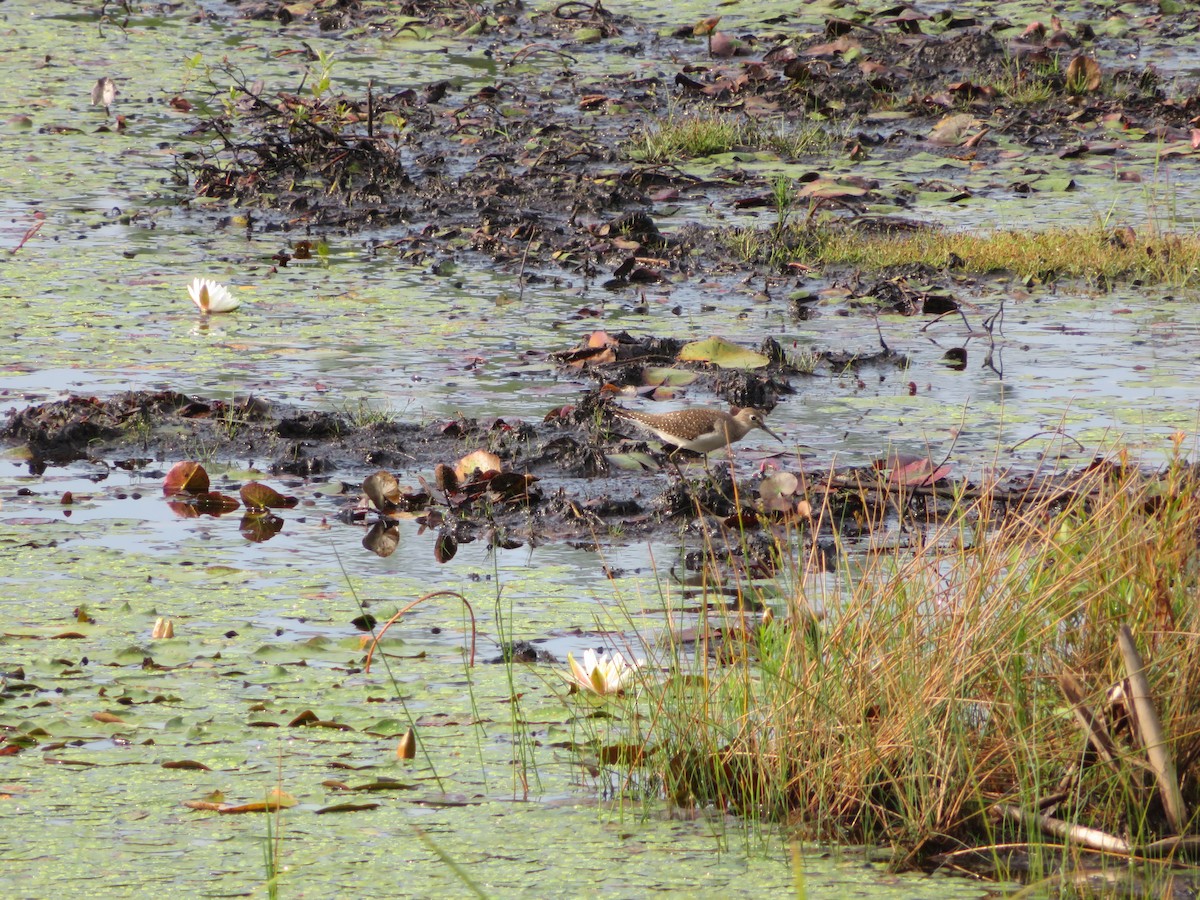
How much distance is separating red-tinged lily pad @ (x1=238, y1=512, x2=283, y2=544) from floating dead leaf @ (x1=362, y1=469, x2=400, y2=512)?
0.93 ft

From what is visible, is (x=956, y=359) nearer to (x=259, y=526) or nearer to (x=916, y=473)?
(x=916, y=473)

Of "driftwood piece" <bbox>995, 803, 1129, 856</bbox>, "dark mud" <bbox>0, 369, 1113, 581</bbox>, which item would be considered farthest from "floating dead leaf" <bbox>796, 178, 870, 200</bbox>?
"driftwood piece" <bbox>995, 803, 1129, 856</bbox>

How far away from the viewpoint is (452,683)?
4043mm

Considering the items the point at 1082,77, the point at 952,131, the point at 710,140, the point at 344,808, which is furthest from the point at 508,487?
the point at 1082,77

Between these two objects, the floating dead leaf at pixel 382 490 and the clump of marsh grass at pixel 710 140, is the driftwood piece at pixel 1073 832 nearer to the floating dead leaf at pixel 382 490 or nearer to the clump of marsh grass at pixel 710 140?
the floating dead leaf at pixel 382 490

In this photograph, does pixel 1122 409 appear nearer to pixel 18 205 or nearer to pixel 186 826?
pixel 186 826

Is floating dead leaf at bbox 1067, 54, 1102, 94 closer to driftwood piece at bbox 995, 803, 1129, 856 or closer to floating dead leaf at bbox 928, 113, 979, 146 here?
floating dead leaf at bbox 928, 113, 979, 146

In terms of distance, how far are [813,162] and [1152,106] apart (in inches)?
102

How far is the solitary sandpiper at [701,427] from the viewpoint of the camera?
558cm

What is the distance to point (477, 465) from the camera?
552 cm

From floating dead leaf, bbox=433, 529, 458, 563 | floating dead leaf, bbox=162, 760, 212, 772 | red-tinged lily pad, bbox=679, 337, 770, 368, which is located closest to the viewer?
floating dead leaf, bbox=162, 760, 212, 772

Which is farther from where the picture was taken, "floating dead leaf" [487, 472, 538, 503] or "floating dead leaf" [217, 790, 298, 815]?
"floating dead leaf" [487, 472, 538, 503]

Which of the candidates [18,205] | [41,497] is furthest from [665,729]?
[18,205]

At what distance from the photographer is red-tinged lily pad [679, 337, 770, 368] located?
6.78 metres
